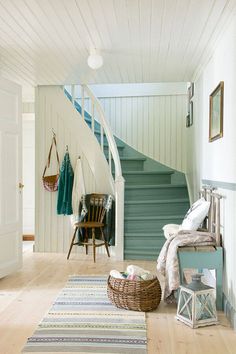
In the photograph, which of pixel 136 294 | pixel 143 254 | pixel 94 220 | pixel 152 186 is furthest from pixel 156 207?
pixel 136 294

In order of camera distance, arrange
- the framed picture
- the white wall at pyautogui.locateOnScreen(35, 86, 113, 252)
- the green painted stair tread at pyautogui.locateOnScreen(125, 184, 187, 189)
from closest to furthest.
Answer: the framed picture → the white wall at pyautogui.locateOnScreen(35, 86, 113, 252) → the green painted stair tread at pyautogui.locateOnScreen(125, 184, 187, 189)

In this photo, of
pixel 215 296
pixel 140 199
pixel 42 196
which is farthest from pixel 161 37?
pixel 42 196

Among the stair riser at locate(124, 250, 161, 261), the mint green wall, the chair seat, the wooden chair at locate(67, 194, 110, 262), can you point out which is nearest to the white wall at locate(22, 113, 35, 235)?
the mint green wall

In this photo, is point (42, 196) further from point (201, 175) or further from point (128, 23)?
point (128, 23)

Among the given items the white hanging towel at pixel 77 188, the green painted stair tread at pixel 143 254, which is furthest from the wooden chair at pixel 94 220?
the green painted stair tread at pixel 143 254

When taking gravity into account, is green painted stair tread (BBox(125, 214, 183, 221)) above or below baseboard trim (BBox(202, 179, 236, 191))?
below

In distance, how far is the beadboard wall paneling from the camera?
20.7ft

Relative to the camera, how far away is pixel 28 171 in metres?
6.63

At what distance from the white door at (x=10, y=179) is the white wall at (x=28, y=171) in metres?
2.26

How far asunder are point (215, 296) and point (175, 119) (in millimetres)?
3689

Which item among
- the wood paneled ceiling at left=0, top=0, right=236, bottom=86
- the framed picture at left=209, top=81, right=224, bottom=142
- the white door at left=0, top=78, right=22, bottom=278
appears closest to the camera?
the wood paneled ceiling at left=0, top=0, right=236, bottom=86

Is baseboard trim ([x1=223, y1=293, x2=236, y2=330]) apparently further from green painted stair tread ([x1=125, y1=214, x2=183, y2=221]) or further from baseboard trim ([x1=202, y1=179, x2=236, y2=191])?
green painted stair tread ([x1=125, y1=214, x2=183, y2=221])

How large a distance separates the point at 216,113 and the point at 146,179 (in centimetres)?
269

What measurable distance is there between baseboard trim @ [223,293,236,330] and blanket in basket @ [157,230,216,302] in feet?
1.35
